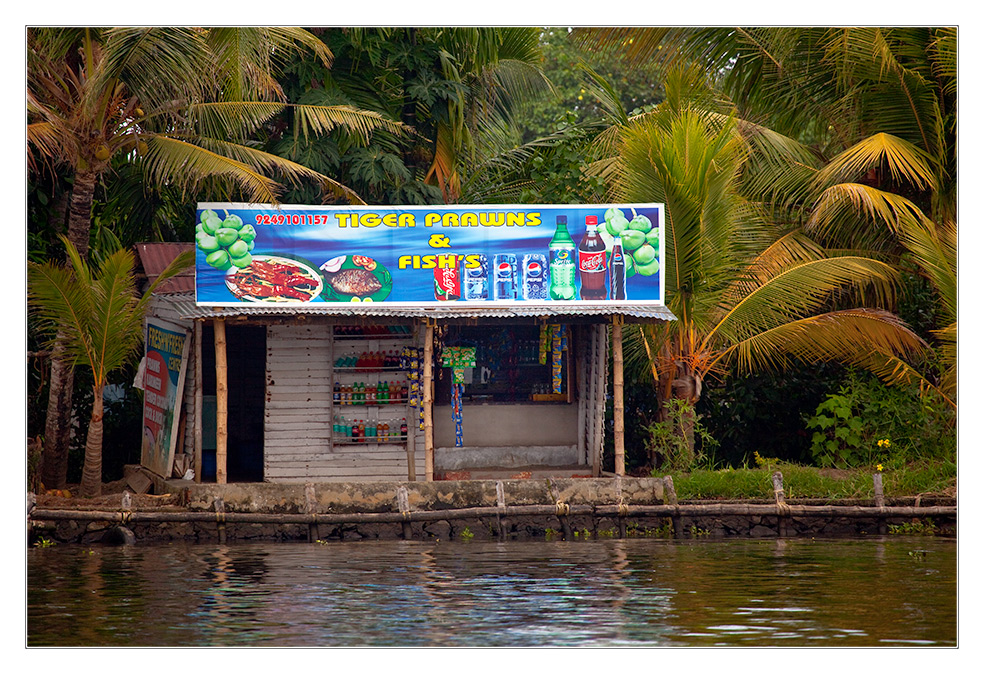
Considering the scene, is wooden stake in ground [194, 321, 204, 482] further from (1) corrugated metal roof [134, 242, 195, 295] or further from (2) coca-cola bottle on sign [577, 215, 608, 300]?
(2) coca-cola bottle on sign [577, 215, 608, 300]

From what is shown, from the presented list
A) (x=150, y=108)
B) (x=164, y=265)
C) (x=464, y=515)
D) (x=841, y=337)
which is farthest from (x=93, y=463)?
(x=841, y=337)

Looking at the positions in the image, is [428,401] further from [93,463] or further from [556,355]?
[93,463]

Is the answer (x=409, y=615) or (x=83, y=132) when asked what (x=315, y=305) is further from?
(x=409, y=615)

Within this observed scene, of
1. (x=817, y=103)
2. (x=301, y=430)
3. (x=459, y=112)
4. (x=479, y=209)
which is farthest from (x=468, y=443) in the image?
(x=817, y=103)

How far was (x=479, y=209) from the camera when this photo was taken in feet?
50.4

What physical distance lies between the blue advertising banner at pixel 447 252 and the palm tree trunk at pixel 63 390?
210 centimetres

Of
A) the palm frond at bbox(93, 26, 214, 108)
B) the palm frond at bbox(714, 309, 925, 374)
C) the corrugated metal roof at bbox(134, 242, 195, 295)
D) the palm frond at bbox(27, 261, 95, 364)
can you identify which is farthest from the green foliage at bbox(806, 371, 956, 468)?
the palm frond at bbox(27, 261, 95, 364)

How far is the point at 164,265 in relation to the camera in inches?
687

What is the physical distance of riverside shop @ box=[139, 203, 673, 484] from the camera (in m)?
15.1

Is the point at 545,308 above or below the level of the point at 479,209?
below

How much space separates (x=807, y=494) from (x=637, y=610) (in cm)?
590

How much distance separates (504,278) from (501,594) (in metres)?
5.51

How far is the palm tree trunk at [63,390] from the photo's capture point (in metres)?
16.0

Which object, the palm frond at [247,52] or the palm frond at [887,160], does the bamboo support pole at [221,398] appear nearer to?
the palm frond at [247,52]
